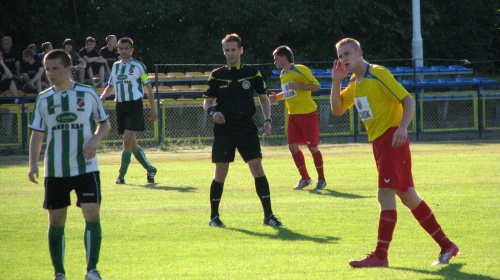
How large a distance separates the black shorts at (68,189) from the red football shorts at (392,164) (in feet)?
7.68

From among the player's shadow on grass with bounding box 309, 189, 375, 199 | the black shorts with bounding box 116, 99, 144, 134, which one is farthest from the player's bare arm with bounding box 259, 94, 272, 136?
the black shorts with bounding box 116, 99, 144, 134

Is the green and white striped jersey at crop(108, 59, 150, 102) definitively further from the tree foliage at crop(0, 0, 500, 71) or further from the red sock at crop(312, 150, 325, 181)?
the tree foliage at crop(0, 0, 500, 71)

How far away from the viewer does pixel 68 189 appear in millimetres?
5590

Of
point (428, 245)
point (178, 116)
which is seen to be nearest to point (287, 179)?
point (428, 245)

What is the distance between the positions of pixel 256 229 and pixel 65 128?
9.58 ft

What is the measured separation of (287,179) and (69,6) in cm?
1971

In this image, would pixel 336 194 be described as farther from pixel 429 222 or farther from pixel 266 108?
pixel 429 222

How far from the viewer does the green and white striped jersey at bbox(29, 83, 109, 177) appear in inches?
218

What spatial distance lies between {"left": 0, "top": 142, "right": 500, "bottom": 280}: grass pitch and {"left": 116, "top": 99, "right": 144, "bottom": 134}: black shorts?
1.00 m

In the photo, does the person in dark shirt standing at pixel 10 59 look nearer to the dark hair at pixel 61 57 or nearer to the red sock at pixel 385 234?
the dark hair at pixel 61 57

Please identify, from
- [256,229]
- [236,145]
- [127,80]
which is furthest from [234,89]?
[127,80]

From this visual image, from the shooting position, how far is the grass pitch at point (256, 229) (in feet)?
19.4

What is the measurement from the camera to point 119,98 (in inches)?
478

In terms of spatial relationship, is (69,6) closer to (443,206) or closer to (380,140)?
(443,206)
